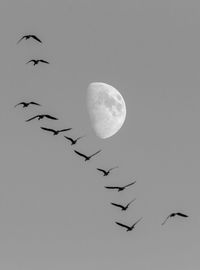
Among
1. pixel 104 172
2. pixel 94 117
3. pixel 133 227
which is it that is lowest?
pixel 133 227

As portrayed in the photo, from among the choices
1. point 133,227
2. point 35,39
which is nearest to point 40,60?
point 35,39

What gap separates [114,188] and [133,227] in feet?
23.0

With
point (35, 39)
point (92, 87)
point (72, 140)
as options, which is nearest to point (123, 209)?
point (72, 140)

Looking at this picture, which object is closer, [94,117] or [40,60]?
[40,60]

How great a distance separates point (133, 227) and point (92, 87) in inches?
1658

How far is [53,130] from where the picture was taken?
111375 mm

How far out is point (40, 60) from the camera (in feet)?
368

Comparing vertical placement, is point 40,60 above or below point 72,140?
above

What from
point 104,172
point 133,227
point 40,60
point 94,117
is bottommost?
point 133,227

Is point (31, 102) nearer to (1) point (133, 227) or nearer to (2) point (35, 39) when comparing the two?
(2) point (35, 39)

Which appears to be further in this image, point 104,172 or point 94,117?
point 94,117

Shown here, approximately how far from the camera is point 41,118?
107938 mm

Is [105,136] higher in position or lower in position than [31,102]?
higher

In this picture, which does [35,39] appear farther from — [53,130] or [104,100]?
[104,100]
